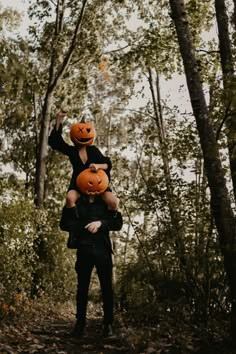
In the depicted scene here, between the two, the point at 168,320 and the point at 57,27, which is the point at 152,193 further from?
the point at 57,27

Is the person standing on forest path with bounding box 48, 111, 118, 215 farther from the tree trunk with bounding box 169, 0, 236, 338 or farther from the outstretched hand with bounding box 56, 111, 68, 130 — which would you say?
the tree trunk with bounding box 169, 0, 236, 338

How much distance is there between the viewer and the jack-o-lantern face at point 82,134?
6.76 m

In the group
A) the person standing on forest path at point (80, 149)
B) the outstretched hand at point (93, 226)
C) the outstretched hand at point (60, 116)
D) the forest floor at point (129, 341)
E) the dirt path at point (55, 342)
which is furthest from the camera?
the person standing on forest path at point (80, 149)

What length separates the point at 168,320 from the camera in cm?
673

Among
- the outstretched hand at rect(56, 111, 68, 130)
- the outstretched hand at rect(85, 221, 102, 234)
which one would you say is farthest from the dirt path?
the outstretched hand at rect(56, 111, 68, 130)

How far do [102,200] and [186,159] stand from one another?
63.7 inches

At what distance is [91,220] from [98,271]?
2.11 feet

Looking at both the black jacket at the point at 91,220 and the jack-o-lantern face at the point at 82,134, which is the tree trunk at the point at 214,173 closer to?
the black jacket at the point at 91,220

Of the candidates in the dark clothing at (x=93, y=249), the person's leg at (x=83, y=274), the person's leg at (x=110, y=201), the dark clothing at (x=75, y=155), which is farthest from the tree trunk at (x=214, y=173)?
the person's leg at (x=83, y=274)

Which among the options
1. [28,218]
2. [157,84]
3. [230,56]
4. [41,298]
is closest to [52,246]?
[41,298]

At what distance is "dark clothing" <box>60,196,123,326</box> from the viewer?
6.28 m

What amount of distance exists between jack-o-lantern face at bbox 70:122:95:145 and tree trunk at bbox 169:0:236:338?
154 centimetres

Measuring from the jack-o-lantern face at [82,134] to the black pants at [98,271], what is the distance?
4.74 feet

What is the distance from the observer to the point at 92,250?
6.25 meters
